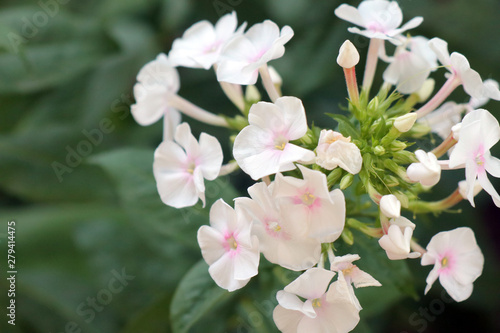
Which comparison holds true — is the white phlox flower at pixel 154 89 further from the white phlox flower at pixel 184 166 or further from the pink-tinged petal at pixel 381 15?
the pink-tinged petal at pixel 381 15

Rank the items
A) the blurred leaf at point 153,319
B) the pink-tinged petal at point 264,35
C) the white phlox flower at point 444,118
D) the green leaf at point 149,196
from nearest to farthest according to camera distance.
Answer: the pink-tinged petal at point 264,35, the white phlox flower at point 444,118, the green leaf at point 149,196, the blurred leaf at point 153,319

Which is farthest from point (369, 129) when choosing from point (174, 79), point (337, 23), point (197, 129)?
point (197, 129)

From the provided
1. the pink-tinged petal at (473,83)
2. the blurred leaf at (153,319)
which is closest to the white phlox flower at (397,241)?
the pink-tinged petal at (473,83)

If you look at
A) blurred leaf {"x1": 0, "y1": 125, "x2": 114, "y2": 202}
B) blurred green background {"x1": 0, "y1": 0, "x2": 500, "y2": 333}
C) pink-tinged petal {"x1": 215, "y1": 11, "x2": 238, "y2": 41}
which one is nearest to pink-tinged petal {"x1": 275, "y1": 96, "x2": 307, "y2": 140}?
pink-tinged petal {"x1": 215, "y1": 11, "x2": 238, "y2": 41}

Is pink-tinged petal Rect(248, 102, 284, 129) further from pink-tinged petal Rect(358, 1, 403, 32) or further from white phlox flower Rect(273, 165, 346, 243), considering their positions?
pink-tinged petal Rect(358, 1, 403, 32)

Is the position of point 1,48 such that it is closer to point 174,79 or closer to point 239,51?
point 174,79
